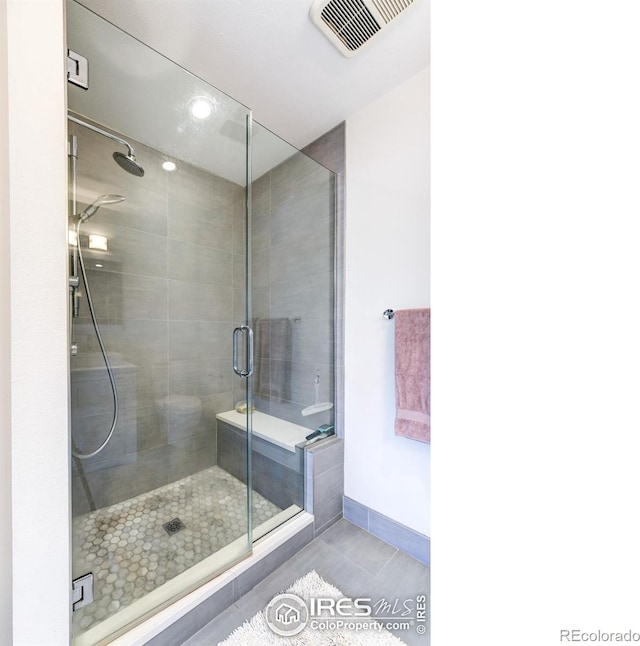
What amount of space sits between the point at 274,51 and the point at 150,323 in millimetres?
1627

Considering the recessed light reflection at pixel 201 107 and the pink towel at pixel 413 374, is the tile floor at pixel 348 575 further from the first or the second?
the recessed light reflection at pixel 201 107

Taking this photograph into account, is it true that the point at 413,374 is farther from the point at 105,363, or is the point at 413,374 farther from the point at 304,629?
the point at 105,363

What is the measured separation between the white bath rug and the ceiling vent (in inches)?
94.9

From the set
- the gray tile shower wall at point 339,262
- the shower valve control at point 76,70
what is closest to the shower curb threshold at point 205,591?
the gray tile shower wall at point 339,262

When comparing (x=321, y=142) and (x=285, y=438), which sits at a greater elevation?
(x=321, y=142)

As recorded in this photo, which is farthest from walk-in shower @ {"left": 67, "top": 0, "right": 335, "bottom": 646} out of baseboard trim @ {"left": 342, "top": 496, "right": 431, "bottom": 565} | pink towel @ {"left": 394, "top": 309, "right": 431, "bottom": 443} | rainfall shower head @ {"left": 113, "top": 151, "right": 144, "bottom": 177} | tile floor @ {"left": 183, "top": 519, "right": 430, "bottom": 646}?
pink towel @ {"left": 394, "top": 309, "right": 431, "bottom": 443}

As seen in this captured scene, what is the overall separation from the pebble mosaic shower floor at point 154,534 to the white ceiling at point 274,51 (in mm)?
2026

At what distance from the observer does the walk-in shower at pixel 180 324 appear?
4.14 feet

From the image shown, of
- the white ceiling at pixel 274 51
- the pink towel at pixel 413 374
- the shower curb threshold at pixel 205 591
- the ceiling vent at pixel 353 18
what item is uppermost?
the white ceiling at pixel 274 51

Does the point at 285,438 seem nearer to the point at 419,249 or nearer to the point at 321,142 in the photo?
the point at 419,249

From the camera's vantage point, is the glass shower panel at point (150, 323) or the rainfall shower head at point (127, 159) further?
the rainfall shower head at point (127, 159)

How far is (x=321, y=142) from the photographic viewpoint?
6.45ft
